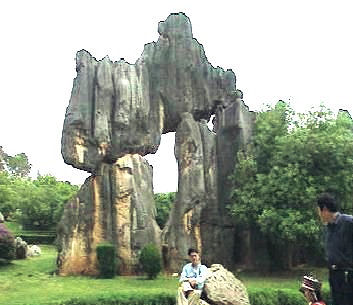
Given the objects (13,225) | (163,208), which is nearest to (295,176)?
(163,208)

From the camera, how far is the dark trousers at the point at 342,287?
507cm

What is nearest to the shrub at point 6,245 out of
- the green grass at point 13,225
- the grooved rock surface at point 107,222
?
the grooved rock surface at point 107,222

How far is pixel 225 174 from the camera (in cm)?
2512

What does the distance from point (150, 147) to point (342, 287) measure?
1898 cm

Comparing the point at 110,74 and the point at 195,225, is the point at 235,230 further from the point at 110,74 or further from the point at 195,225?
the point at 110,74

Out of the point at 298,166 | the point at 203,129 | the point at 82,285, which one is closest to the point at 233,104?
the point at 203,129

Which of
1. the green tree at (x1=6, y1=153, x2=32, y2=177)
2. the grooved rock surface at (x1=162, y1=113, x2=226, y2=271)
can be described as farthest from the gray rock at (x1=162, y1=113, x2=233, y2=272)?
the green tree at (x1=6, y1=153, x2=32, y2=177)

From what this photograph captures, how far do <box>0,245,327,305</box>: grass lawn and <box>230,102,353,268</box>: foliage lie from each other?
202 cm

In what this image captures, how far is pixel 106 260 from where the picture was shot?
67.2 feet

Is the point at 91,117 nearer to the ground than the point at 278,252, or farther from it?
farther from it

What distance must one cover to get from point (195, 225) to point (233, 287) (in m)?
10.8

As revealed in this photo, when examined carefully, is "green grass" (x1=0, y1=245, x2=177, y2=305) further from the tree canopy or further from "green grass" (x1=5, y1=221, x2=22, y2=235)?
"green grass" (x1=5, y1=221, x2=22, y2=235)

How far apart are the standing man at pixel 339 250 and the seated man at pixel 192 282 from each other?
5444 mm

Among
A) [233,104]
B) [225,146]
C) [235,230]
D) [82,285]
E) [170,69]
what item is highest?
[170,69]
